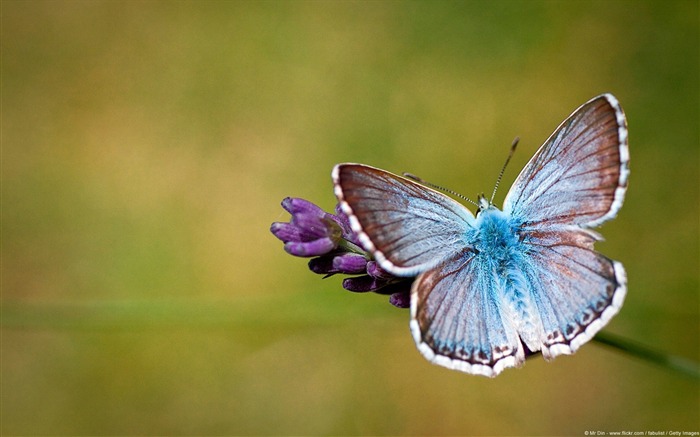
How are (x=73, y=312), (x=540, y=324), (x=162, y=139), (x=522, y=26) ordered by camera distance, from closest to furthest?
(x=540, y=324), (x=73, y=312), (x=522, y=26), (x=162, y=139)

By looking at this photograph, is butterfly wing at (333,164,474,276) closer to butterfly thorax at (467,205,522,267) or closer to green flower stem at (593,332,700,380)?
butterfly thorax at (467,205,522,267)

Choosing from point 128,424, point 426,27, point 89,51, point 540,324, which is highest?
point 426,27

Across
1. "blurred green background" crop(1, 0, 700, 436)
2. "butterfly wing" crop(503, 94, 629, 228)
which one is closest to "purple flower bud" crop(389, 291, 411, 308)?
"butterfly wing" crop(503, 94, 629, 228)

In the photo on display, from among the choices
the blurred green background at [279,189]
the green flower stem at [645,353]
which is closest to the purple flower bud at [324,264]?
the green flower stem at [645,353]

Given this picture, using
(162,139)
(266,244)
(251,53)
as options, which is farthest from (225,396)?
(251,53)

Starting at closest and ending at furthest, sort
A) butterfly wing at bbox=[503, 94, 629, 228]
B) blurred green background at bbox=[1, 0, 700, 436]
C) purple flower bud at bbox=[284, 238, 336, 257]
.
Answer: butterfly wing at bbox=[503, 94, 629, 228] < purple flower bud at bbox=[284, 238, 336, 257] < blurred green background at bbox=[1, 0, 700, 436]

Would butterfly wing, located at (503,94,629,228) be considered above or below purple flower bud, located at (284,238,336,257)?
above

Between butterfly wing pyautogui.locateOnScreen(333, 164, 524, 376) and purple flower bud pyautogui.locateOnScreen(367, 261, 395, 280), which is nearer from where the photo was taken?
butterfly wing pyautogui.locateOnScreen(333, 164, 524, 376)

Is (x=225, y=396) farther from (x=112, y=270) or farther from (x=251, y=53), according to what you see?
(x=251, y=53)
